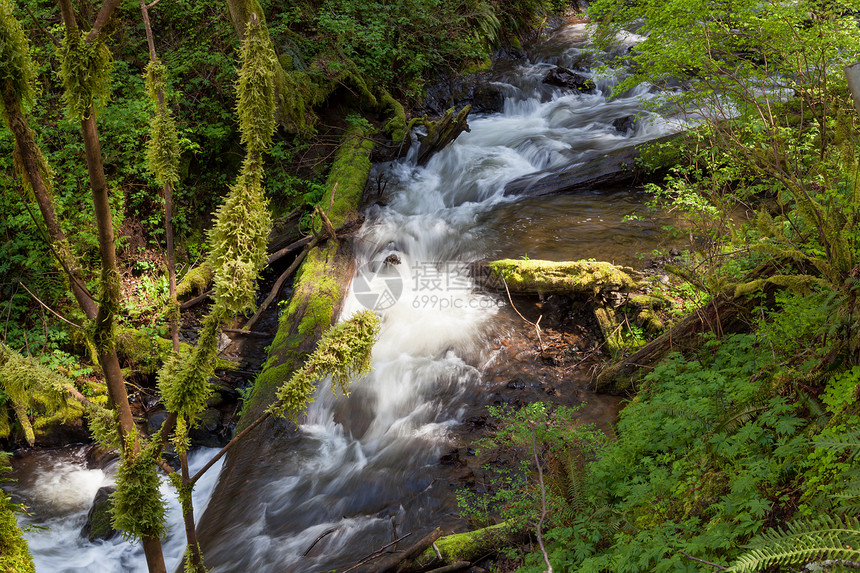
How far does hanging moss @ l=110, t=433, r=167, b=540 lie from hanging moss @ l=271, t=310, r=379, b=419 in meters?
0.52

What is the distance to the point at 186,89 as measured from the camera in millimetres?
10297

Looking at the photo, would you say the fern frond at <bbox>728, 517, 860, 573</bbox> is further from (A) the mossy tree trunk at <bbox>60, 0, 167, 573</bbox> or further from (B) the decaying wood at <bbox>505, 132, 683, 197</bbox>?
(B) the decaying wood at <bbox>505, 132, 683, 197</bbox>

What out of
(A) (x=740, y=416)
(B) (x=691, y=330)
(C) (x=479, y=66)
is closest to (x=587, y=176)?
(B) (x=691, y=330)

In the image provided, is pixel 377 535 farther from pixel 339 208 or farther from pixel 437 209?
pixel 437 209

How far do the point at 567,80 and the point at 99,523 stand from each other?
55.6ft

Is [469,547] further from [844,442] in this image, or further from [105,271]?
[105,271]

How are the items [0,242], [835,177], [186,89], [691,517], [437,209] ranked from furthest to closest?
[437,209] < [186,89] < [0,242] < [835,177] < [691,517]

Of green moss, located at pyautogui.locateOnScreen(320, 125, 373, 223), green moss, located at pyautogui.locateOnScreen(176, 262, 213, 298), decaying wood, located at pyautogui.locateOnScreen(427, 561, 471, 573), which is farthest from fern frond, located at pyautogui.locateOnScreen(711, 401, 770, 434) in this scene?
green moss, located at pyautogui.locateOnScreen(176, 262, 213, 298)

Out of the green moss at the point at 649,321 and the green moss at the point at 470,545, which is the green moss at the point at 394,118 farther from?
the green moss at the point at 470,545

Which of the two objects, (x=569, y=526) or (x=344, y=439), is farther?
(x=344, y=439)

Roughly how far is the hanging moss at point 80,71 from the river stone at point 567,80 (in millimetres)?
16902

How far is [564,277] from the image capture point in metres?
7.45

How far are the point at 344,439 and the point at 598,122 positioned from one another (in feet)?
38.9

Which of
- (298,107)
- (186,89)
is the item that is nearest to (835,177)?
(298,107)
